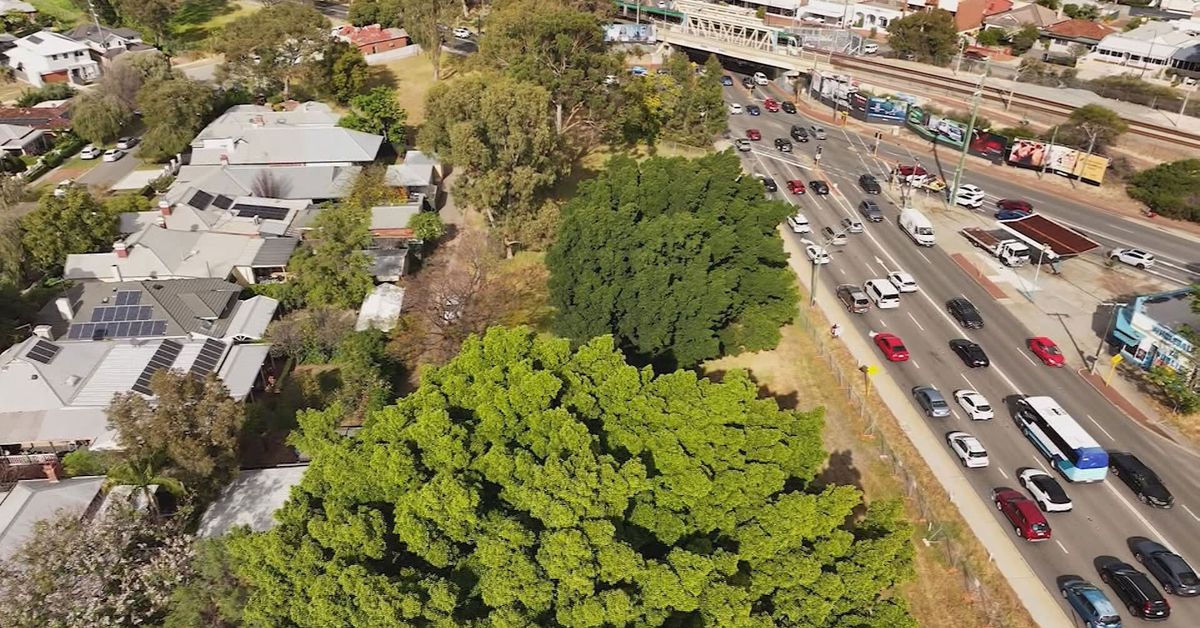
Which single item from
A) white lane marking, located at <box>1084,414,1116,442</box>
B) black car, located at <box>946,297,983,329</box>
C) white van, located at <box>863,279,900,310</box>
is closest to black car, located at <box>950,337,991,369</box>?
black car, located at <box>946,297,983,329</box>

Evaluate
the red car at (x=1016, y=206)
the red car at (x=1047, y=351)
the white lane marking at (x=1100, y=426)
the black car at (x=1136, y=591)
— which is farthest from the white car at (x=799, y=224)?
the black car at (x=1136, y=591)

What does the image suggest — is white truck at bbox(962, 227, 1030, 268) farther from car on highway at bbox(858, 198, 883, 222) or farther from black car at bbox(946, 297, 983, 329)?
black car at bbox(946, 297, 983, 329)

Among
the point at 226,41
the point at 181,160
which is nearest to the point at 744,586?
the point at 181,160

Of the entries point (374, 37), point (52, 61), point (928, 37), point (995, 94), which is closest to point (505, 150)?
point (995, 94)

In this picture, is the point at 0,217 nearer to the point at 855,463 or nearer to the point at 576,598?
the point at 576,598

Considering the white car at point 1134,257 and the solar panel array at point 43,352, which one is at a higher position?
the white car at point 1134,257

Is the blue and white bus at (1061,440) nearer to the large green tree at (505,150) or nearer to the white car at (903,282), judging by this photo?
the white car at (903,282)
